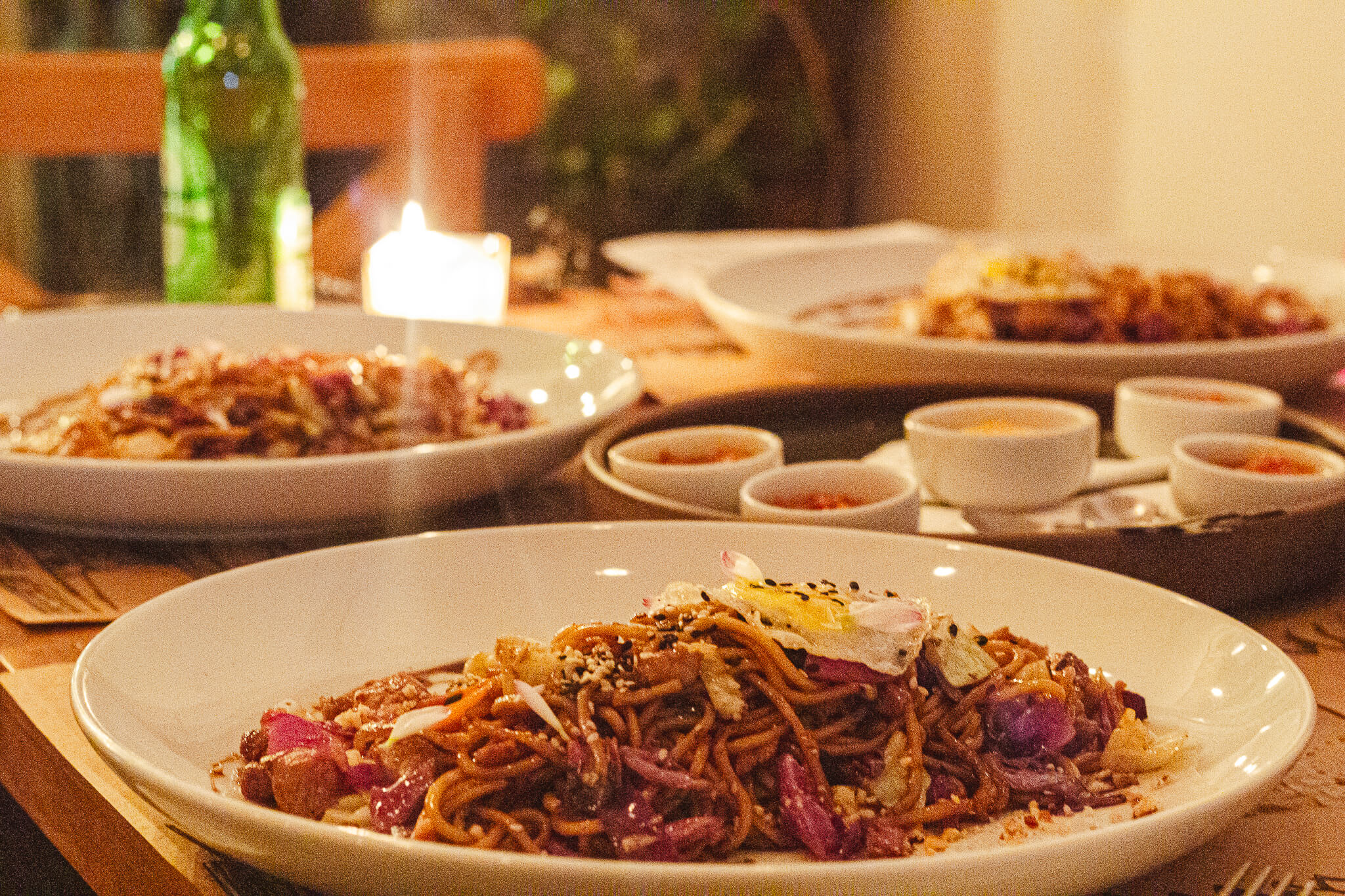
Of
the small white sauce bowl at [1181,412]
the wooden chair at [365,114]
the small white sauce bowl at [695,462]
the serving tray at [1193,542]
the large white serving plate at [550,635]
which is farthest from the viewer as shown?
the wooden chair at [365,114]

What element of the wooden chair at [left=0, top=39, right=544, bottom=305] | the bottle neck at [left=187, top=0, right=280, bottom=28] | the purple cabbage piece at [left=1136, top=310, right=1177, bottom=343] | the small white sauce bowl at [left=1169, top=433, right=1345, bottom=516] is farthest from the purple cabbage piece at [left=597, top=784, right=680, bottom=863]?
the wooden chair at [left=0, top=39, right=544, bottom=305]

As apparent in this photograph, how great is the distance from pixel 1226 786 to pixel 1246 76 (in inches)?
200

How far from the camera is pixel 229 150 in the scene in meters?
2.41

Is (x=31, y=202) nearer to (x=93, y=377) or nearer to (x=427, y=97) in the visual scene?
(x=427, y=97)

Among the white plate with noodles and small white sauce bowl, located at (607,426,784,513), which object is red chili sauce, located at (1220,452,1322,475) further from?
small white sauce bowl, located at (607,426,784,513)

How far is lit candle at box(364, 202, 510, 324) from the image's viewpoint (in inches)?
100

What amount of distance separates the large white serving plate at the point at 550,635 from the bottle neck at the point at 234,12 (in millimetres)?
1462

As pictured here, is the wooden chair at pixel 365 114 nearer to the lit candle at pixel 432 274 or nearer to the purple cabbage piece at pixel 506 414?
the lit candle at pixel 432 274

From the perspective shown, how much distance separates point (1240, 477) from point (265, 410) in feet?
3.70

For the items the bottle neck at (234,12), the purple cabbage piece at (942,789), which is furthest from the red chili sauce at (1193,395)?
the bottle neck at (234,12)

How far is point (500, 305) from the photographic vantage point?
2.60m

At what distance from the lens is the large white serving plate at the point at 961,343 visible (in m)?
2.07

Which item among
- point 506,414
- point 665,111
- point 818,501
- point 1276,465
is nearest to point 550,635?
point 818,501

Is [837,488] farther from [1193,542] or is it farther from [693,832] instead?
[693,832]
